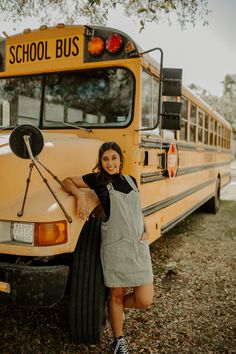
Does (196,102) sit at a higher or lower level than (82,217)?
higher

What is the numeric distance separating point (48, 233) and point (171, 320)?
1444 mm

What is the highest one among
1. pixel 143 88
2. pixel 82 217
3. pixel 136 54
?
pixel 136 54

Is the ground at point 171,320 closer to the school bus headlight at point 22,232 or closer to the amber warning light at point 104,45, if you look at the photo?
the school bus headlight at point 22,232

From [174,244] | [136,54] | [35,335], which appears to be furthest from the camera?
[174,244]

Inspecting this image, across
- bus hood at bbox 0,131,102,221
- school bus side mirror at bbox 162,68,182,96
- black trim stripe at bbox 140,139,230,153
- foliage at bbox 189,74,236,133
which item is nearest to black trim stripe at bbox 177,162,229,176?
black trim stripe at bbox 140,139,230,153

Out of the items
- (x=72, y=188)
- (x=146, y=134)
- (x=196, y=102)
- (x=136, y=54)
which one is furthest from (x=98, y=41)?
(x=196, y=102)

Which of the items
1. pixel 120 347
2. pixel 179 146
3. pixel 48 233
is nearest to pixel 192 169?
pixel 179 146

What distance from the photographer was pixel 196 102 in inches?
225

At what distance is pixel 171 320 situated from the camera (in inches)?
121

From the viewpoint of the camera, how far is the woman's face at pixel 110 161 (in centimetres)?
248

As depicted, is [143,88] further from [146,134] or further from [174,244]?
[174,244]

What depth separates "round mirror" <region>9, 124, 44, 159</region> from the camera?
7.11ft

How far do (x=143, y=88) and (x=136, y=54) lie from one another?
0.32 m

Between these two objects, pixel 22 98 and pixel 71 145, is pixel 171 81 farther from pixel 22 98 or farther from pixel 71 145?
pixel 22 98
